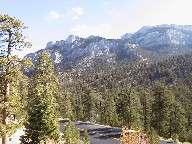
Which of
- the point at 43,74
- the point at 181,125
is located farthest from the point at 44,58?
the point at 181,125

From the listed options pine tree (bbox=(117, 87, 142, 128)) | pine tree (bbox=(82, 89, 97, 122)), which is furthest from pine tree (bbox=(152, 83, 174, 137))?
pine tree (bbox=(82, 89, 97, 122))

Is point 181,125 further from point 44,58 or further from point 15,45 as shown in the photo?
point 15,45

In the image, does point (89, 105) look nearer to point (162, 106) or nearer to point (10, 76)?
point (162, 106)

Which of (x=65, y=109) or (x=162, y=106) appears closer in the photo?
(x=162, y=106)

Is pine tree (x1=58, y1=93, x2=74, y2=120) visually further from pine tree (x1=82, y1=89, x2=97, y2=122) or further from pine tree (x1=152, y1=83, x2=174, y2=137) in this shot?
pine tree (x1=152, y1=83, x2=174, y2=137)

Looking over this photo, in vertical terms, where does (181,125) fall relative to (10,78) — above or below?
below

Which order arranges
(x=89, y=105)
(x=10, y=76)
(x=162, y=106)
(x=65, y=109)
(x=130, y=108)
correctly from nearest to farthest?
1. (x=10, y=76)
2. (x=162, y=106)
3. (x=130, y=108)
4. (x=89, y=105)
5. (x=65, y=109)

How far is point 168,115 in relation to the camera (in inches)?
2891

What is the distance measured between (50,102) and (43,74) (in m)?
16.2

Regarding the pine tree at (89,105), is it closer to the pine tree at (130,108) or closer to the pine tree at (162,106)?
the pine tree at (130,108)

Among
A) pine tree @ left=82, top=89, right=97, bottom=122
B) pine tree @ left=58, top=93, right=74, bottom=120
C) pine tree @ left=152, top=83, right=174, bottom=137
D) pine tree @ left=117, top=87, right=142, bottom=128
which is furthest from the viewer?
pine tree @ left=58, top=93, right=74, bottom=120

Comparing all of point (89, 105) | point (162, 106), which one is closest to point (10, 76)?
point (162, 106)

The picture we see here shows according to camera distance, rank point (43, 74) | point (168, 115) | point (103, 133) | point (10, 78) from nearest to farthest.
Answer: point (10, 78), point (43, 74), point (103, 133), point (168, 115)

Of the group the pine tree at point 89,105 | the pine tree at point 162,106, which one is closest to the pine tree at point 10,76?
the pine tree at point 162,106
